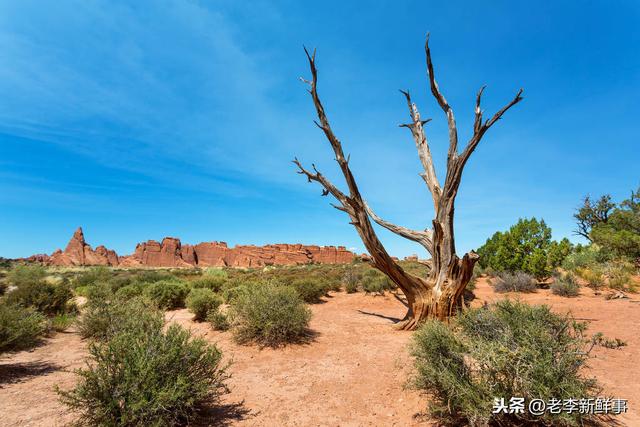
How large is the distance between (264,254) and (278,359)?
83532 mm

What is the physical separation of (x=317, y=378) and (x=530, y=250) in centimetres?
1742

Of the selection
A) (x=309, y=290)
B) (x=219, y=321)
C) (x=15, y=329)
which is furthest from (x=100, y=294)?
(x=309, y=290)

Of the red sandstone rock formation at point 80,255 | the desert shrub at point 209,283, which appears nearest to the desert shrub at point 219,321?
the desert shrub at point 209,283

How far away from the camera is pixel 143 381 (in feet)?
11.2

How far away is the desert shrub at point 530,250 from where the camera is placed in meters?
17.3

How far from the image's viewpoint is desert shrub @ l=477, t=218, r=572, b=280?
1727 cm

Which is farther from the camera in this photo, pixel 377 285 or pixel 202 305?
pixel 377 285

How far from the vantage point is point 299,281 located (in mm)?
14773

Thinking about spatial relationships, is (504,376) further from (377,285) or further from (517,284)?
(517,284)

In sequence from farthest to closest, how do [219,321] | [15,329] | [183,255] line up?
1. [183,255]
2. [219,321]
3. [15,329]

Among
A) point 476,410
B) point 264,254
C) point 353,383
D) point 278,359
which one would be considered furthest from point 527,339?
point 264,254

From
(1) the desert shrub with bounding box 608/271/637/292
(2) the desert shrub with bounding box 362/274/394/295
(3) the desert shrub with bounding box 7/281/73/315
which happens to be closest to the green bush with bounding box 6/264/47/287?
(3) the desert shrub with bounding box 7/281/73/315

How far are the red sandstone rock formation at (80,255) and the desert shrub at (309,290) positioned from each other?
8996 cm

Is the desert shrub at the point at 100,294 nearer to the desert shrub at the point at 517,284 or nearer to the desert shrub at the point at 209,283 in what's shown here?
the desert shrub at the point at 209,283
